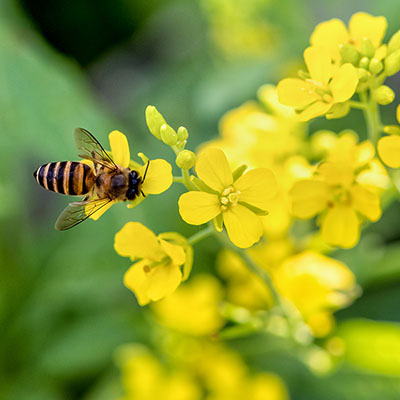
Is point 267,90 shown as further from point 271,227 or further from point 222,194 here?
point 222,194

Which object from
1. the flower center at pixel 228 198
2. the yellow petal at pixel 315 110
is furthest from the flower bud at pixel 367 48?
the flower center at pixel 228 198

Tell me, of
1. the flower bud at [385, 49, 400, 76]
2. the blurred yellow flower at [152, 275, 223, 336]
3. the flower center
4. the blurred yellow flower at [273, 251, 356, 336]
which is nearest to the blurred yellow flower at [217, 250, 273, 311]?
the blurred yellow flower at [152, 275, 223, 336]

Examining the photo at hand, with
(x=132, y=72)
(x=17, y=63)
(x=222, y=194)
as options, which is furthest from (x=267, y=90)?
(x=132, y=72)

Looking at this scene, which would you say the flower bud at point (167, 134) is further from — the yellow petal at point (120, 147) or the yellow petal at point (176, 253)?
the yellow petal at point (176, 253)

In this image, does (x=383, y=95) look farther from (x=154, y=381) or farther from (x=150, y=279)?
(x=154, y=381)

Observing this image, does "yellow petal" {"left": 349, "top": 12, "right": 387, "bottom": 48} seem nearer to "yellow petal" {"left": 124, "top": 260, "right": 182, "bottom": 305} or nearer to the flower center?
the flower center
